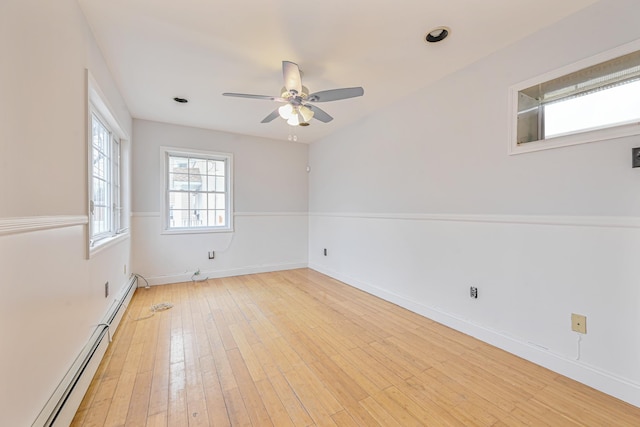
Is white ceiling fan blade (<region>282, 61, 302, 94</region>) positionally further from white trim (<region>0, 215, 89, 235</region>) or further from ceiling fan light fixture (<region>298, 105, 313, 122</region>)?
white trim (<region>0, 215, 89, 235</region>)

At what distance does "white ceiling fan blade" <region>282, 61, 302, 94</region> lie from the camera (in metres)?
1.92

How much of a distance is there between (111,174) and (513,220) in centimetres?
400

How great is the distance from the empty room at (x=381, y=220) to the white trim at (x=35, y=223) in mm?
11

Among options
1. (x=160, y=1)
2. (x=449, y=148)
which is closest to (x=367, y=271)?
(x=449, y=148)

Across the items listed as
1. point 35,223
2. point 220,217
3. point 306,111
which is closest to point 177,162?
point 220,217

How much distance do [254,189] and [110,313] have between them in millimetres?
2718

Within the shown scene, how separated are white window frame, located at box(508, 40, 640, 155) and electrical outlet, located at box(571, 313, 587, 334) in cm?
117

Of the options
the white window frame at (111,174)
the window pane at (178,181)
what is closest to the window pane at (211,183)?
the window pane at (178,181)

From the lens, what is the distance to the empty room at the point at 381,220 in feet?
4.31

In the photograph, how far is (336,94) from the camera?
2.18 m

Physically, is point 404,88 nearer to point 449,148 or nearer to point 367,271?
point 449,148

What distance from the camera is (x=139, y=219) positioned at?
3.77m

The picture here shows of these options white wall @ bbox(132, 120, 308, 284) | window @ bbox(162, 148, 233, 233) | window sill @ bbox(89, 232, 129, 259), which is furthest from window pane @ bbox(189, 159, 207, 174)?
window sill @ bbox(89, 232, 129, 259)

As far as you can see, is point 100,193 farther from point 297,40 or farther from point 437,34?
point 437,34
